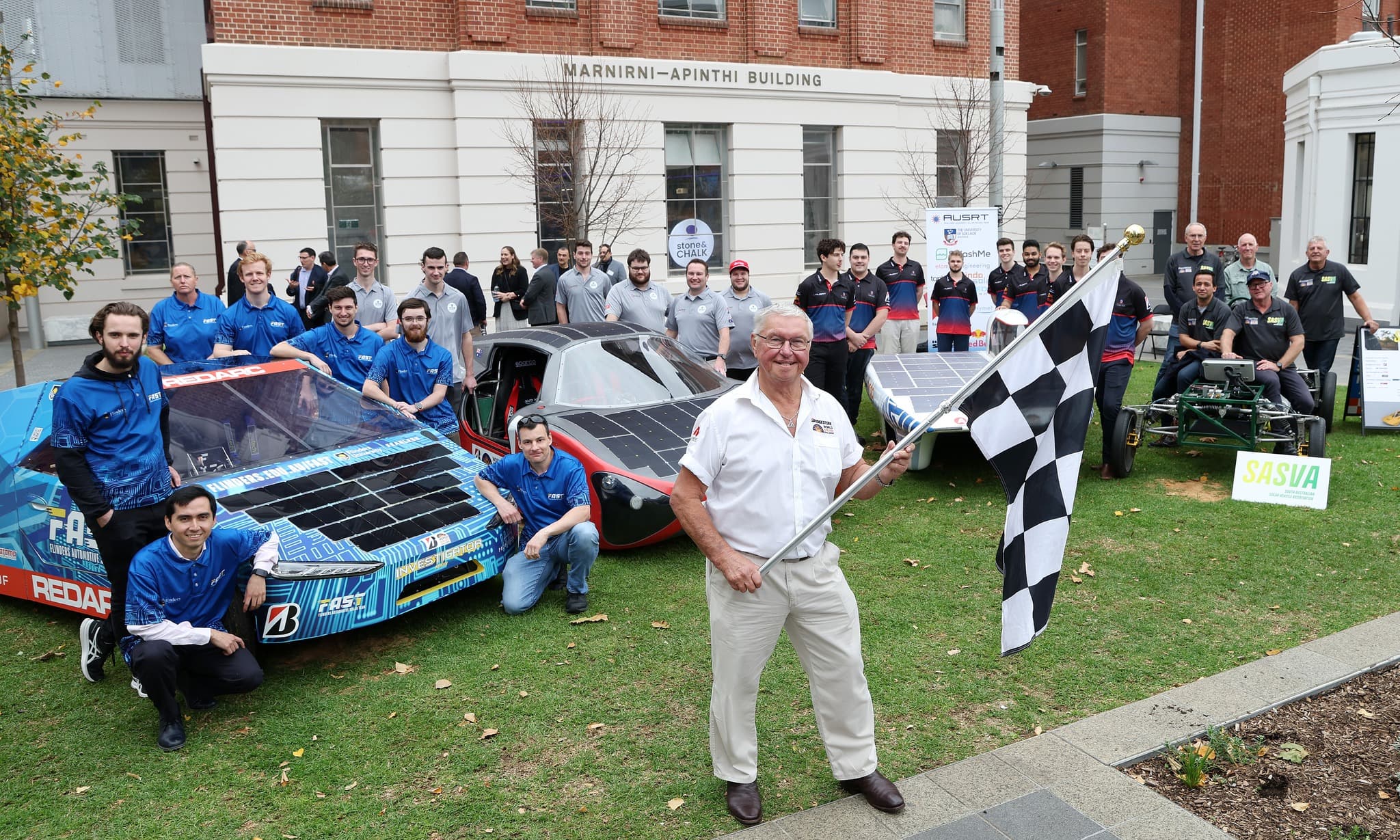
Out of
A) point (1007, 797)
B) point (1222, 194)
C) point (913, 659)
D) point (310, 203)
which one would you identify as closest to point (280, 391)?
point (913, 659)

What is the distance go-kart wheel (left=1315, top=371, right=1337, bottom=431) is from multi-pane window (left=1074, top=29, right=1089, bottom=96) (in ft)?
82.6

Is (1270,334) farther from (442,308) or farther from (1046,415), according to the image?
(442,308)

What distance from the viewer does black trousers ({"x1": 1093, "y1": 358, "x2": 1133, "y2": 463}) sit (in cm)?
979

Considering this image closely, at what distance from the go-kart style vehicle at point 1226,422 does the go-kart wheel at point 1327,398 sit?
155 cm

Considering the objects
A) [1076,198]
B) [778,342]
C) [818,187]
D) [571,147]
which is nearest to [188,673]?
[778,342]

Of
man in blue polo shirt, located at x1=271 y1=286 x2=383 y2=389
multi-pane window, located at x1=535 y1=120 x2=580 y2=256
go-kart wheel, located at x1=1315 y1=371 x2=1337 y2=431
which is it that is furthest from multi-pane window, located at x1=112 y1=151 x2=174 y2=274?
go-kart wheel, located at x1=1315 y1=371 x2=1337 y2=431

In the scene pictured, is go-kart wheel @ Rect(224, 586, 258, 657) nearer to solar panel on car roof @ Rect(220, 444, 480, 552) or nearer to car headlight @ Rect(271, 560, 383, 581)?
car headlight @ Rect(271, 560, 383, 581)

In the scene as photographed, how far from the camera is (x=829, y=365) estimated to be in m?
10.7

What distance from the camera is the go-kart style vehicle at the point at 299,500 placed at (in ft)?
18.6

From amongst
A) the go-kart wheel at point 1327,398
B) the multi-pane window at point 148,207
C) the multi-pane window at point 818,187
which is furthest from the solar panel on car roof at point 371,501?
the multi-pane window at point 148,207

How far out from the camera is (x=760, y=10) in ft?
67.8

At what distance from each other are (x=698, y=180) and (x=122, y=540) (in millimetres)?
16193

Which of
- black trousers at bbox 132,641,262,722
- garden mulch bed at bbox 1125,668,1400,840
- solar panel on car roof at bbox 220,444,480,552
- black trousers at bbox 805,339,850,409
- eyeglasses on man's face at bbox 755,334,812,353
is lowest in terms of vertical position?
garden mulch bed at bbox 1125,668,1400,840

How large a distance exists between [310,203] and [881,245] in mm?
11233
